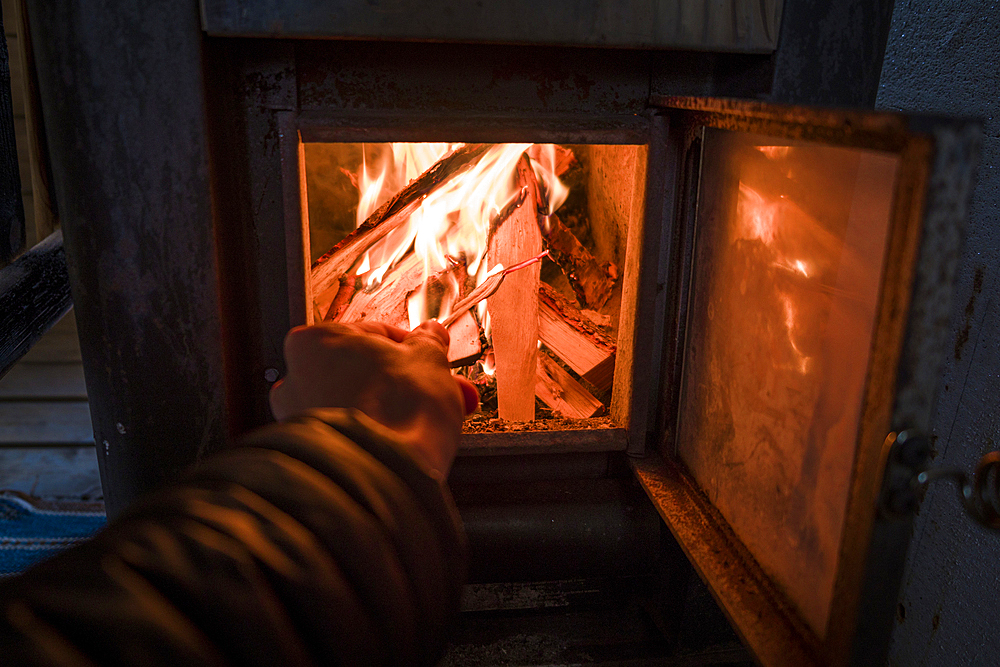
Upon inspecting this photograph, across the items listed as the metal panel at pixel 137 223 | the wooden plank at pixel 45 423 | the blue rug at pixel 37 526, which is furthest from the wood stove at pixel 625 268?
the wooden plank at pixel 45 423

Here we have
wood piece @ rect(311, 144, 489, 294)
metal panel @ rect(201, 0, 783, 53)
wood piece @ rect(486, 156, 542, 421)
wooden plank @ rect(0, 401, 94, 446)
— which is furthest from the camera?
wooden plank @ rect(0, 401, 94, 446)

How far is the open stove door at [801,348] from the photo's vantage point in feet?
1.98

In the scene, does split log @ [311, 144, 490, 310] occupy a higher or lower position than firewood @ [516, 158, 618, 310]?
higher

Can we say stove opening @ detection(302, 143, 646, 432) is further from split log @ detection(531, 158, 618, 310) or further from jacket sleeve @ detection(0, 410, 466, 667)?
jacket sleeve @ detection(0, 410, 466, 667)

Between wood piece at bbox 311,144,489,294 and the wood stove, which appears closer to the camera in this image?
the wood stove

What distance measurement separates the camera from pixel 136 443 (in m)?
1.25

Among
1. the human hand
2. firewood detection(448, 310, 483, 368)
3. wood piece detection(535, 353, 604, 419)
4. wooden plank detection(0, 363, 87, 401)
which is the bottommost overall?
wooden plank detection(0, 363, 87, 401)

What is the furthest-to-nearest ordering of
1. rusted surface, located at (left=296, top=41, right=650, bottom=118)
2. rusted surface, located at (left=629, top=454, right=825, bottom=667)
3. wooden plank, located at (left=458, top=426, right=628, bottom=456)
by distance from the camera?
wooden plank, located at (left=458, top=426, right=628, bottom=456) < rusted surface, located at (left=296, top=41, right=650, bottom=118) < rusted surface, located at (left=629, top=454, right=825, bottom=667)

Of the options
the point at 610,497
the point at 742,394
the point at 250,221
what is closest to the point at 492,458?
the point at 610,497

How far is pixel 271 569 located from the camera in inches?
19.3

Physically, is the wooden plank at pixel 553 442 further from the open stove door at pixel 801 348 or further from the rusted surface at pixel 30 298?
the rusted surface at pixel 30 298

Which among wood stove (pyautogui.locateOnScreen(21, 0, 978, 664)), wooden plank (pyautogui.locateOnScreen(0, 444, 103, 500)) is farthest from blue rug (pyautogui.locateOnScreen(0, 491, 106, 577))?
wood stove (pyautogui.locateOnScreen(21, 0, 978, 664))

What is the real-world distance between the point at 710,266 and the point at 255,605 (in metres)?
0.97

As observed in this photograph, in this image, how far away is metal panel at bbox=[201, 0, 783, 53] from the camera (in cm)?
104
